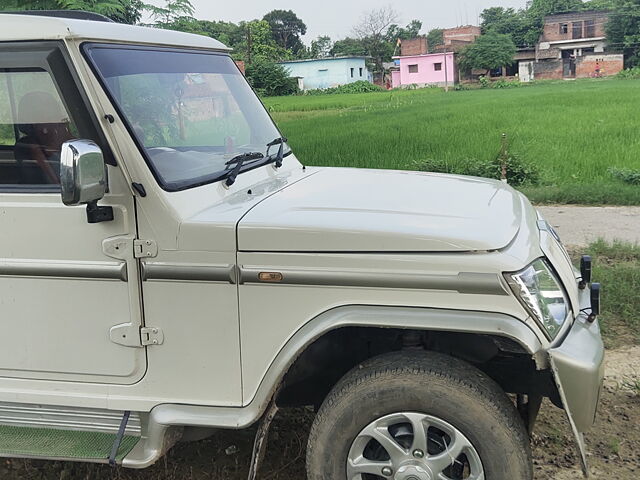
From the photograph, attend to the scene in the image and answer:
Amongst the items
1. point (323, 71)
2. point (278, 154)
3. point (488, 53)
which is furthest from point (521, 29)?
point (278, 154)

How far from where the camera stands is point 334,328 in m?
2.51

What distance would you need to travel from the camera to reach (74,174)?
7.52ft

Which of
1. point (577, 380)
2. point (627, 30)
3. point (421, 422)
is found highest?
point (627, 30)

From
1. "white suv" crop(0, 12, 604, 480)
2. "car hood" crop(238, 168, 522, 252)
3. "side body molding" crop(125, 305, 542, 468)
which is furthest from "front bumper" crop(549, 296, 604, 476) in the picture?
"car hood" crop(238, 168, 522, 252)

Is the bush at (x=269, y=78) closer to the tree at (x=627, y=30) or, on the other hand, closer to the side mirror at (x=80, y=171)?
the tree at (x=627, y=30)

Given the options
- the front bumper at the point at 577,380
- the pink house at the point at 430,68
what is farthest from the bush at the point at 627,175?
the pink house at the point at 430,68

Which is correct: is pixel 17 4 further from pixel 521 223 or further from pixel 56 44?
pixel 521 223

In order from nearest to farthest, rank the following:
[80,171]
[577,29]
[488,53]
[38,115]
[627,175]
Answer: [80,171] < [38,115] < [627,175] < [488,53] < [577,29]

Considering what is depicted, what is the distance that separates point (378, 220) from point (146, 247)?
926 millimetres

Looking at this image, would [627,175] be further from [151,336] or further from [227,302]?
[151,336]

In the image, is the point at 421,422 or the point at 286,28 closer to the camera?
the point at 421,422

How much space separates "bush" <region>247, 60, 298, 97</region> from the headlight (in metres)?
46.3

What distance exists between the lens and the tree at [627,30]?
60.1m

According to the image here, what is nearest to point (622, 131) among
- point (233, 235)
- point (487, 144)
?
point (487, 144)
